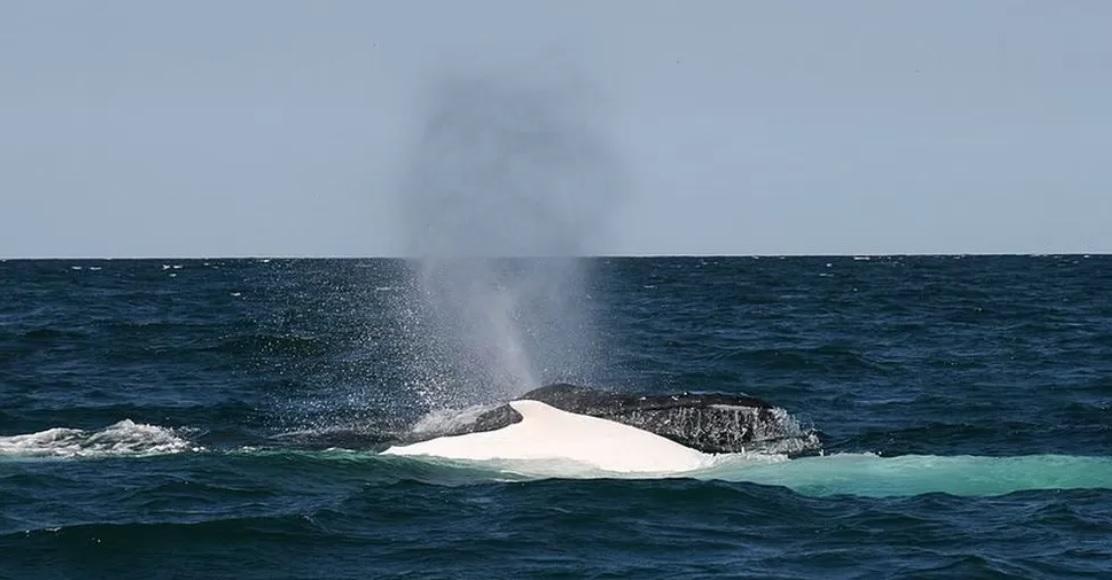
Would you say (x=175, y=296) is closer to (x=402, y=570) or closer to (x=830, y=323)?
(x=830, y=323)

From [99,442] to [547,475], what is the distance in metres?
8.17

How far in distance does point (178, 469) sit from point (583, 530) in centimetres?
709

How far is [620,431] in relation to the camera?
2250cm

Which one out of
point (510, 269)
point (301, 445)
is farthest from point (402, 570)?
point (510, 269)

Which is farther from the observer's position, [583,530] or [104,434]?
[104,434]

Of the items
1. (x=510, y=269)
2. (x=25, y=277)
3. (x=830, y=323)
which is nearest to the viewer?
(x=510, y=269)

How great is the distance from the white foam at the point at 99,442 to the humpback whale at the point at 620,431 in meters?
3.91

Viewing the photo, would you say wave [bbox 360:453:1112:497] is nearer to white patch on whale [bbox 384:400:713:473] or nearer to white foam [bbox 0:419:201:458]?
white patch on whale [bbox 384:400:713:473]

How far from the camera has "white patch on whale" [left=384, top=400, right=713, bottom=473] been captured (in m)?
22.0

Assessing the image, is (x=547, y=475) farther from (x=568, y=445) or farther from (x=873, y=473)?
(x=873, y=473)

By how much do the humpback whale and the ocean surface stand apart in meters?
0.61

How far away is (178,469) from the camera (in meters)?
22.2

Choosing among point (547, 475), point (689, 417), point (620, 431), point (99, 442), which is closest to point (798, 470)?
point (689, 417)

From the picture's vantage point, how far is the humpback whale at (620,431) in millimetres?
22250
